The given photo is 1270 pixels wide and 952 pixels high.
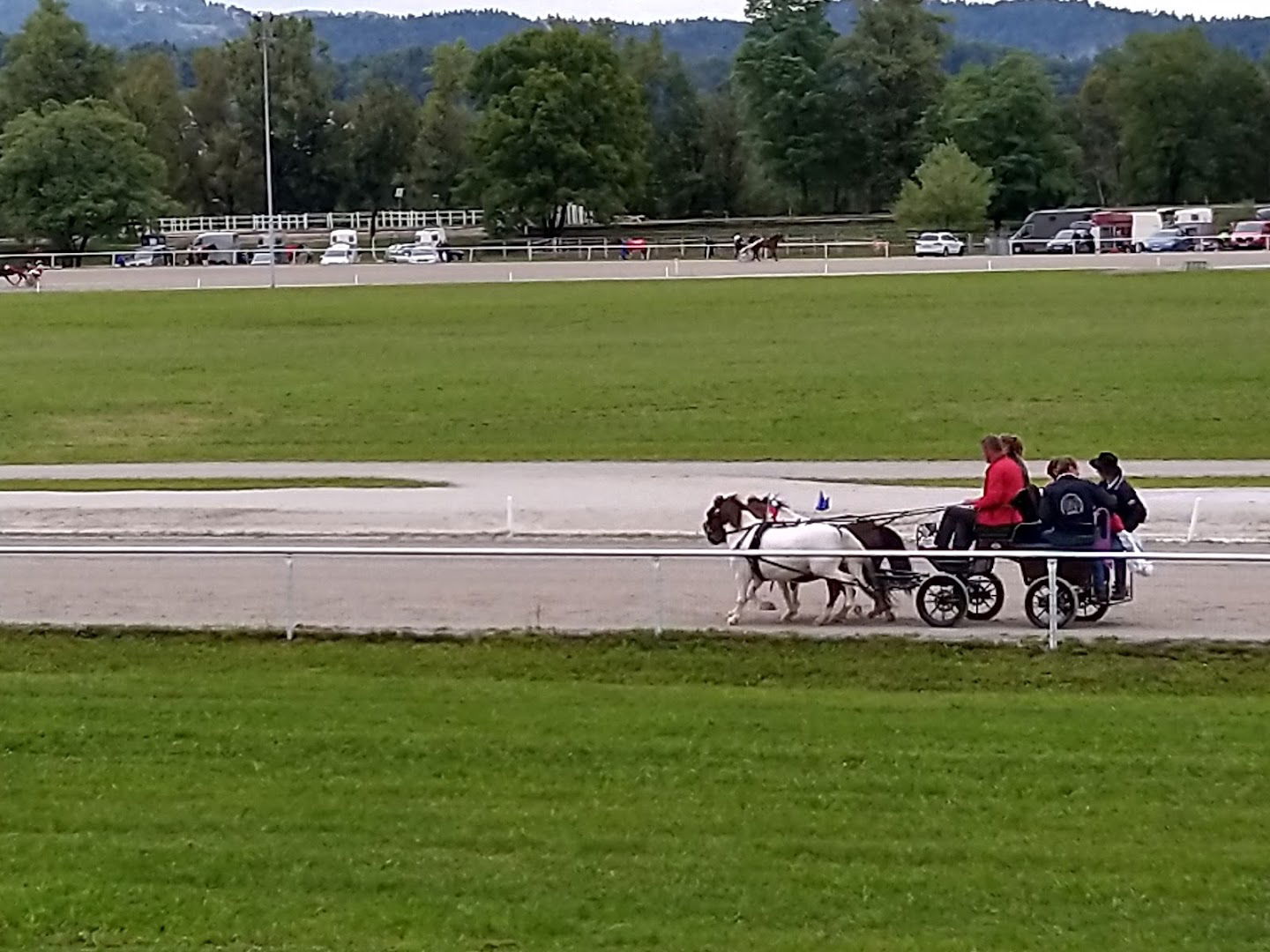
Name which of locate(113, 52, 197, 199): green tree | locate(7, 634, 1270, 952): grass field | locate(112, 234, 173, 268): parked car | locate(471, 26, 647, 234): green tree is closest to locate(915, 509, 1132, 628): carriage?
locate(7, 634, 1270, 952): grass field

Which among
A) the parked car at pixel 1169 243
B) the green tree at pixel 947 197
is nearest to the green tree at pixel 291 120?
the green tree at pixel 947 197

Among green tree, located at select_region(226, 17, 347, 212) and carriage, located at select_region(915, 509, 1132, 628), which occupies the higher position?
A: green tree, located at select_region(226, 17, 347, 212)

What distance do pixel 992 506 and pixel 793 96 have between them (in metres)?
93.7

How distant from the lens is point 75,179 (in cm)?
8106

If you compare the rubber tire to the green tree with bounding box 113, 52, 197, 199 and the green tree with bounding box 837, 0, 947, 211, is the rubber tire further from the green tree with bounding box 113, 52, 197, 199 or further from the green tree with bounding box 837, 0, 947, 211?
the green tree with bounding box 113, 52, 197, 199

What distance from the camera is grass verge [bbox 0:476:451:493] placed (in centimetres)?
2348

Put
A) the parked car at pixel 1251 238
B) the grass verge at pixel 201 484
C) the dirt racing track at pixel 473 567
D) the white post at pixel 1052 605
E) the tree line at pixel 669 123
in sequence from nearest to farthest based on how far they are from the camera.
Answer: the white post at pixel 1052 605 < the dirt racing track at pixel 473 567 < the grass verge at pixel 201 484 < the parked car at pixel 1251 238 < the tree line at pixel 669 123

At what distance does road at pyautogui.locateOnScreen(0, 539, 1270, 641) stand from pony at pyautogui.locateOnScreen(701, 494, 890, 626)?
0.19 meters

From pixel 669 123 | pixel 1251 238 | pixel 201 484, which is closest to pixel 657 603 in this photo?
pixel 201 484

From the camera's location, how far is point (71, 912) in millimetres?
8094

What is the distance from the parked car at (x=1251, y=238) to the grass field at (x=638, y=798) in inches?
2142

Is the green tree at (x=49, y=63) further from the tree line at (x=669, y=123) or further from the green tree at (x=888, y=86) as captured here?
the green tree at (x=888, y=86)

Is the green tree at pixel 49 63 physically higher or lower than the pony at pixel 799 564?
higher

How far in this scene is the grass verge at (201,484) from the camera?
23484 mm
